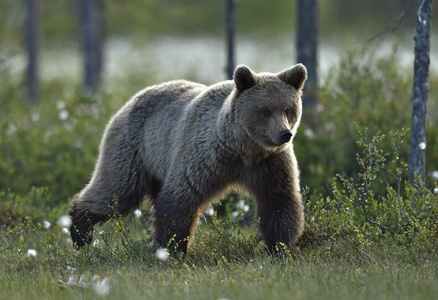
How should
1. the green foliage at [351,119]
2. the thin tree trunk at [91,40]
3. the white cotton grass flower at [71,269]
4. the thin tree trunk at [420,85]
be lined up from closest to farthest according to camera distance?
the white cotton grass flower at [71,269], the thin tree trunk at [420,85], the green foliage at [351,119], the thin tree trunk at [91,40]

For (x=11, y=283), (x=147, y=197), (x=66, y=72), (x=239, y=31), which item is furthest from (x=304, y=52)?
(x=239, y=31)

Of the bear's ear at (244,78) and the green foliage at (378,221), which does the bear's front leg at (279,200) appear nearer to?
the green foliage at (378,221)

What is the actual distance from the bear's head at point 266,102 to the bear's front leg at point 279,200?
271 millimetres

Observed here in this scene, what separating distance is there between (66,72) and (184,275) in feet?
80.0

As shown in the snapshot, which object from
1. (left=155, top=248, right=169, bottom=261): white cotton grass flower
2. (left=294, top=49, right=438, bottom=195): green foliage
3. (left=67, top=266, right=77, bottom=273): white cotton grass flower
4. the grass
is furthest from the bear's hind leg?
(left=294, top=49, right=438, bottom=195): green foliage

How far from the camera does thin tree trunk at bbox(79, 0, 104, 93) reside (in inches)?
661

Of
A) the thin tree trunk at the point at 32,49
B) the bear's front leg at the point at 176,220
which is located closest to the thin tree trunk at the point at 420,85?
the bear's front leg at the point at 176,220

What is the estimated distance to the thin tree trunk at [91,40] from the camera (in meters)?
16.8

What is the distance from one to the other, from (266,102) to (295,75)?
0.38 metres

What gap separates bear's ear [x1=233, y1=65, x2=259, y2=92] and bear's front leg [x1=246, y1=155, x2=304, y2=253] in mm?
682

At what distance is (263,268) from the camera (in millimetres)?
5012

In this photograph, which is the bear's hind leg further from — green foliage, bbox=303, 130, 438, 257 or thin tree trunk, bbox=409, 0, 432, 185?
thin tree trunk, bbox=409, 0, 432, 185

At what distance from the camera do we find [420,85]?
6.34m

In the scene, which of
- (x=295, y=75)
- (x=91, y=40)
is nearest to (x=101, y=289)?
(x=295, y=75)
